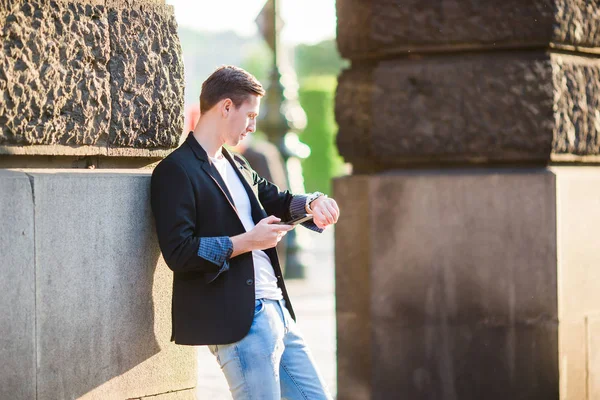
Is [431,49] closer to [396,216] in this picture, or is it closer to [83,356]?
[396,216]

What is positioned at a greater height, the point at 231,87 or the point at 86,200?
the point at 231,87

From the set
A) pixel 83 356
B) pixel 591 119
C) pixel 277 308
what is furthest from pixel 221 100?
pixel 591 119

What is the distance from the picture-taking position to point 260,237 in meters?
3.70

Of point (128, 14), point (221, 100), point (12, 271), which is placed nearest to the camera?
point (12, 271)

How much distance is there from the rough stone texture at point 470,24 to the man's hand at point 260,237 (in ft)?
8.19

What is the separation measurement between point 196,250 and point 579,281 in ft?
9.35

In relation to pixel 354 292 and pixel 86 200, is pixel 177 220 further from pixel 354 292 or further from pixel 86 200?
pixel 354 292

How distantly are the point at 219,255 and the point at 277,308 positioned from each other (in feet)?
1.10

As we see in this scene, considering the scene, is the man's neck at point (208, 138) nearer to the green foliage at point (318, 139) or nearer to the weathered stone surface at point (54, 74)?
the weathered stone surface at point (54, 74)

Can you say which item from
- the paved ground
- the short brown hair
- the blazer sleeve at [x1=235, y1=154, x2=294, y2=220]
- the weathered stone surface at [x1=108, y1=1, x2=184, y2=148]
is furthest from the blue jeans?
the paved ground

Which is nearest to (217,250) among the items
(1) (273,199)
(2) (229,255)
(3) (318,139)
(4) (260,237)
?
(2) (229,255)

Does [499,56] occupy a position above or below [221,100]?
above

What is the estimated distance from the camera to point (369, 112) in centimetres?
612

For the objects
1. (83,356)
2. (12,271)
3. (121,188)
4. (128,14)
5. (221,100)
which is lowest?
(83,356)
